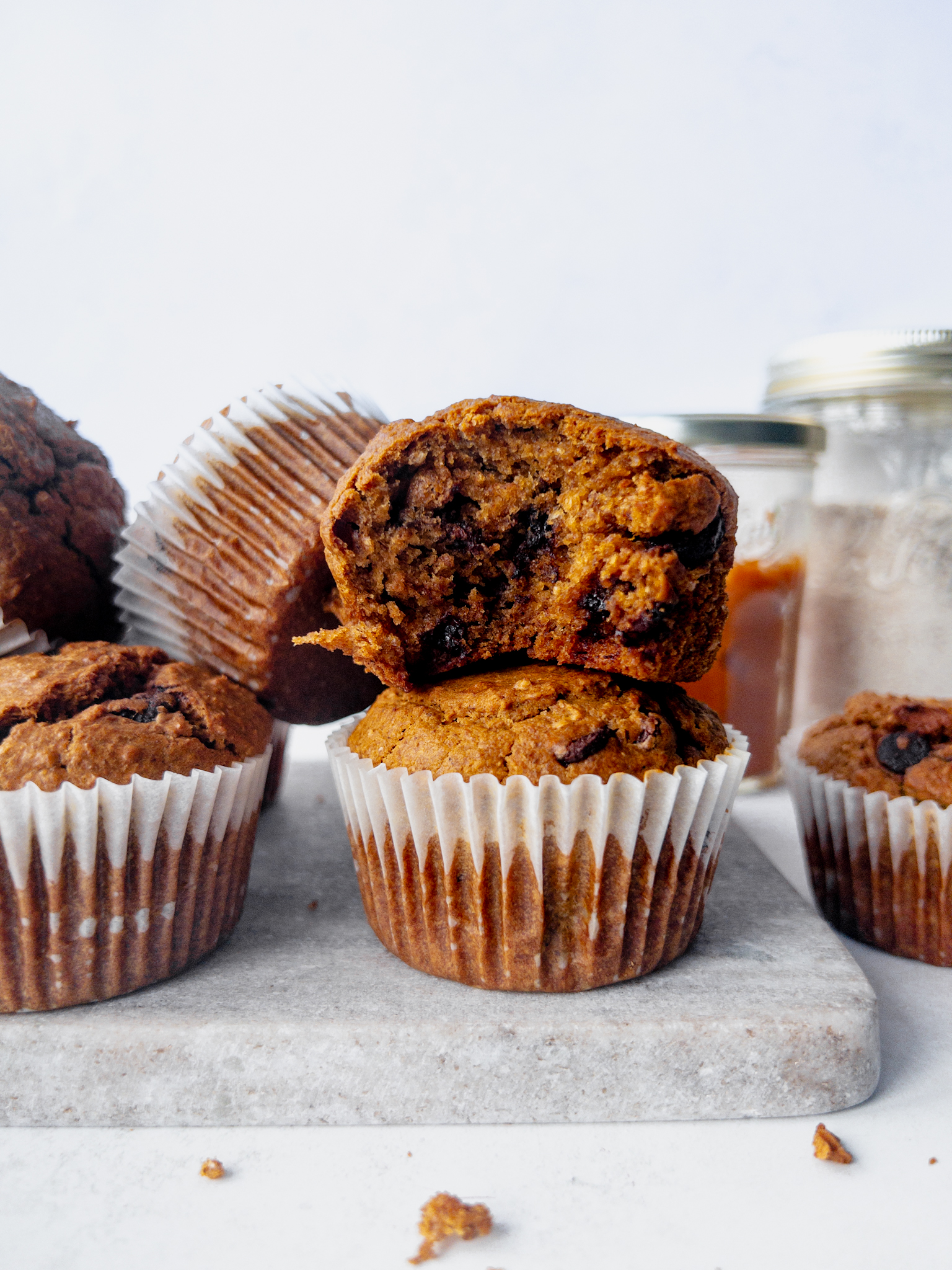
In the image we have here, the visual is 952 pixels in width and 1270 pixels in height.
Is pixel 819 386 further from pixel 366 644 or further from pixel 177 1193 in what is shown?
pixel 177 1193

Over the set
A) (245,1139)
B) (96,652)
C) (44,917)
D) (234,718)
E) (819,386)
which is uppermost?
(819,386)

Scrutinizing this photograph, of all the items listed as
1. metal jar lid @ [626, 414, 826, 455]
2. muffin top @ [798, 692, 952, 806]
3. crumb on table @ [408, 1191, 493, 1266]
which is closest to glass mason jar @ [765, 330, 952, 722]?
metal jar lid @ [626, 414, 826, 455]

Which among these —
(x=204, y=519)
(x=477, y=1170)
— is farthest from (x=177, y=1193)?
(x=204, y=519)

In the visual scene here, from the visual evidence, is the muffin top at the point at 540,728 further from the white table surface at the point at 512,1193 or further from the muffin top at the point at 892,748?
the white table surface at the point at 512,1193

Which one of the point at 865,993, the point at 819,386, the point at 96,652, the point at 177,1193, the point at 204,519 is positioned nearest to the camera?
the point at 177,1193

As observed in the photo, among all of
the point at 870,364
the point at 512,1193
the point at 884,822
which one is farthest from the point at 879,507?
the point at 512,1193

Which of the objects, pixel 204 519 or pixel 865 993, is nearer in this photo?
pixel 865 993

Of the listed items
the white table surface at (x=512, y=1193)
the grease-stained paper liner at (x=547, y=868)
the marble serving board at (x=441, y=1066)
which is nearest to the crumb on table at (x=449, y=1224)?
the white table surface at (x=512, y=1193)
